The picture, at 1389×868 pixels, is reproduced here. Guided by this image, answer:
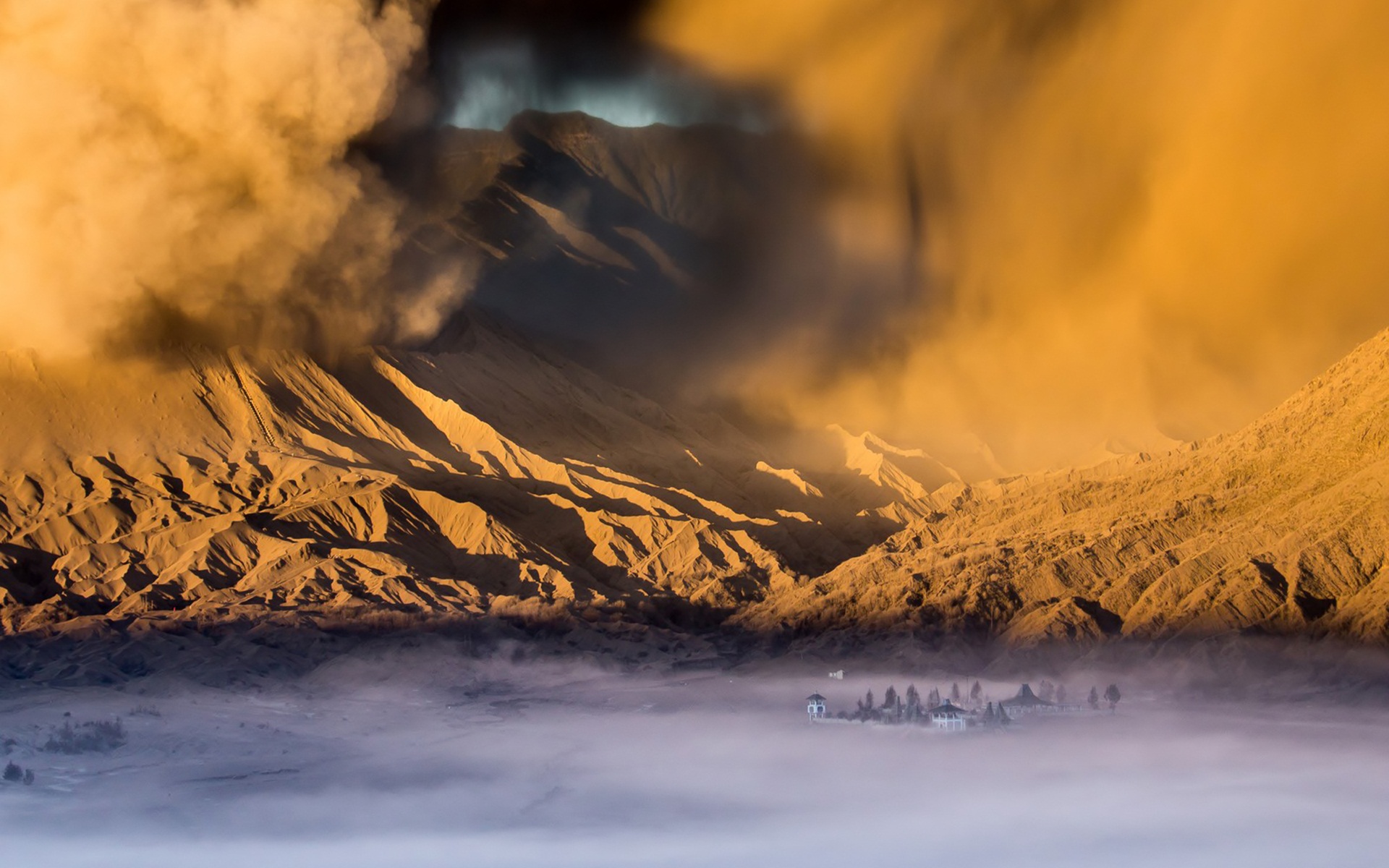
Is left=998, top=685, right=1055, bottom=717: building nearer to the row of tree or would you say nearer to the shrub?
the row of tree

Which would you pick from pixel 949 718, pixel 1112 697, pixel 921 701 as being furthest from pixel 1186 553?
pixel 949 718

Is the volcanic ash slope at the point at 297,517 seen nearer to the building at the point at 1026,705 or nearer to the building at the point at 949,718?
the building at the point at 949,718

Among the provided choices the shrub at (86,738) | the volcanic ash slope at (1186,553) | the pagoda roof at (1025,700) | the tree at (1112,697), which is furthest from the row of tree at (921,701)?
the shrub at (86,738)

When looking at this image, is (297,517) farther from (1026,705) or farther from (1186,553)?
(1186,553)

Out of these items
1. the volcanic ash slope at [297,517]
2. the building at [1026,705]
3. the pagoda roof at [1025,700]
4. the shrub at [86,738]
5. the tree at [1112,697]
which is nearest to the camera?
the tree at [1112,697]

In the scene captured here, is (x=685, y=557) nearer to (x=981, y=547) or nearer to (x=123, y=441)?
(x=981, y=547)

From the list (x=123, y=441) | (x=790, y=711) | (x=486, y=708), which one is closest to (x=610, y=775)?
(x=790, y=711)

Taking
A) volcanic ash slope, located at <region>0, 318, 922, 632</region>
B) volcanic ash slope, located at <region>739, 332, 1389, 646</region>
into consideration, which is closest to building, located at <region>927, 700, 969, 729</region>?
volcanic ash slope, located at <region>739, 332, 1389, 646</region>
